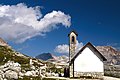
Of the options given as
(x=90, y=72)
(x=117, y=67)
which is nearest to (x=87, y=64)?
(x=90, y=72)

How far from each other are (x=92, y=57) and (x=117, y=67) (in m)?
14.1

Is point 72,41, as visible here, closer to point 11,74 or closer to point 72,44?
point 72,44

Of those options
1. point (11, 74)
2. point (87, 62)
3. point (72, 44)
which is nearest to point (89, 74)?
point (87, 62)

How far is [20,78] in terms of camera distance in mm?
52656

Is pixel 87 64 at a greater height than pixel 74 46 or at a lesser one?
lesser

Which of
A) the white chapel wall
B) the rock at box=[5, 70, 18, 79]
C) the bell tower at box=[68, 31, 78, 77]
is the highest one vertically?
the bell tower at box=[68, 31, 78, 77]

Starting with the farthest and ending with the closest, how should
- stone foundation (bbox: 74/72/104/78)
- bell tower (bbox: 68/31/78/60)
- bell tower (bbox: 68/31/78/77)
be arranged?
bell tower (bbox: 68/31/78/60) → bell tower (bbox: 68/31/78/77) → stone foundation (bbox: 74/72/104/78)

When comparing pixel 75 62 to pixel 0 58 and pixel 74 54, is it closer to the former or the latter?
pixel 74 54

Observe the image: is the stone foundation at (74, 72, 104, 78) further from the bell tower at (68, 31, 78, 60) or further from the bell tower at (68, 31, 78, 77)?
the bell tower at (68, 31, 78, 60)

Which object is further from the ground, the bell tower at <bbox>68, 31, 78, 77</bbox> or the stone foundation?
the bell tower at <bbox>68, 31, 78, 77</bbox>

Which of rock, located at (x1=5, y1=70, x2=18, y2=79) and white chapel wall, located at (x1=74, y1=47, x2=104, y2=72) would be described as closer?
rock, located at (x1=5, y1=70, x2=18, y2=79)

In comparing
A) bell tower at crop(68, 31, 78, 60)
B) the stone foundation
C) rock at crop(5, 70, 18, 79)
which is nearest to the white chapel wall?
the stone foundation

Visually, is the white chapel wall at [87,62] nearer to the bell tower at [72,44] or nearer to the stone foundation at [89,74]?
the stone foundation at [89,74]

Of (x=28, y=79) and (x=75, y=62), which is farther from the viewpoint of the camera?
(x=75, y=62)
